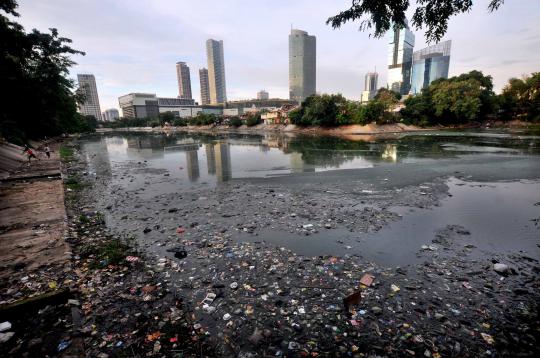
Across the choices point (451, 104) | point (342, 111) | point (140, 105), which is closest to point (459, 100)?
point (451, 104)

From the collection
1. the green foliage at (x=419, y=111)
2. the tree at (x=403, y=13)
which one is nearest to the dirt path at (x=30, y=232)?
the tree at (x=403, y=13)

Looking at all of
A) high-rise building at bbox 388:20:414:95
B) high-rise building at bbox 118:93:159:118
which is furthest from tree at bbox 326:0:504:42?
high-rise building at bbox 118:93:159:118

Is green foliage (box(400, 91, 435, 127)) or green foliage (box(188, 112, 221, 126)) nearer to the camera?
green foliage (box(400, 91, 435, 127))

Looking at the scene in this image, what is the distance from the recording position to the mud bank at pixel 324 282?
3232 mm

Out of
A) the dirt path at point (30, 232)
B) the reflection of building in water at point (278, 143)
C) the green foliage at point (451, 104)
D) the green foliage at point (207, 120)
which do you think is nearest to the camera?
the dirt path at point (30, 232)

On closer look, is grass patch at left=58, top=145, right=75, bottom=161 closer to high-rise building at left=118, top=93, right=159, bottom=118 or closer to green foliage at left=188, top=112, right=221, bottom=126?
green foliage at left=188, top=112, right=221, bottom=126

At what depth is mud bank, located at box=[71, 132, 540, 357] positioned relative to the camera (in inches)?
127

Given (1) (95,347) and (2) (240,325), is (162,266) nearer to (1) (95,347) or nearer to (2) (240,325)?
(1) (95,347)

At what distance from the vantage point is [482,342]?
314 cm

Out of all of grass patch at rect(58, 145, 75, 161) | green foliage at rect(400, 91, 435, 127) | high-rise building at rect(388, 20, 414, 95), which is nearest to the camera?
grass patch at rect(58, 145, 75, 161)

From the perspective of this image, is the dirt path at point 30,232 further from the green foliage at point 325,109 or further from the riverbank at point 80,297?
the green foliage at point 325,109

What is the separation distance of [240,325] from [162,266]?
2241 millimetres

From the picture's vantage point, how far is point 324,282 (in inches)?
174

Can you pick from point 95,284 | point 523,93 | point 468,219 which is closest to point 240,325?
point 95,284
